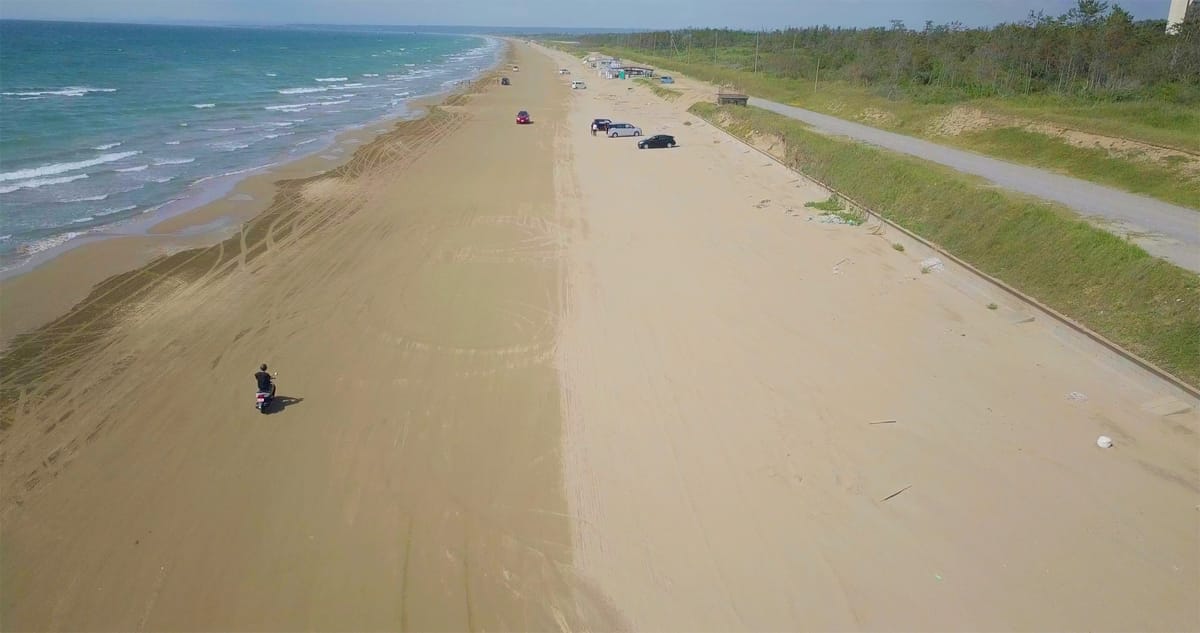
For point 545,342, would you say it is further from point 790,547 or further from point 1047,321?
point 1047,321

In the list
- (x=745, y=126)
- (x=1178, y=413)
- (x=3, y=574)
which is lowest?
(x=3, y=574)

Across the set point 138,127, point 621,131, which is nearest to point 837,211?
point 621,131

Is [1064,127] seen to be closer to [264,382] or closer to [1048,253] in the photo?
[1048,253]

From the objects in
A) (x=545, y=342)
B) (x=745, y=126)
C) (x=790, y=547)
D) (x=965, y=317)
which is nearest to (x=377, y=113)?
(x=745, y=126)

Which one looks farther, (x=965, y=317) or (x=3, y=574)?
(x=965, y=317)

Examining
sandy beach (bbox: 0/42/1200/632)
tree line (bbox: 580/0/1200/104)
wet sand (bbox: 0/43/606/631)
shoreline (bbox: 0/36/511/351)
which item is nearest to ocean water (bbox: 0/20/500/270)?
shoreline (bbox: 0/36/511/351)

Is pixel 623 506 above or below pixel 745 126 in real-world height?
below

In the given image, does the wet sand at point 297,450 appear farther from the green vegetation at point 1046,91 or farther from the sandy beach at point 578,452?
the green vegetation at point 1046,91

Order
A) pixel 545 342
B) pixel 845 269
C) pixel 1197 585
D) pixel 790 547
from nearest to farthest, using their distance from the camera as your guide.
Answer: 1. pixel 1197 585
2. pixel 790 547
3. pixel 545 342
4. pixel 845 269
